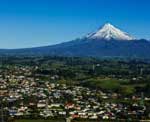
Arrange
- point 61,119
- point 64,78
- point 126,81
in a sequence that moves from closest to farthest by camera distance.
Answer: point 61,119 < point 126,81 < point 64,78

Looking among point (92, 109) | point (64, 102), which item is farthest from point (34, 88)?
point (92, 109)

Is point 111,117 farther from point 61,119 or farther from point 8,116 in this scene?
point 8,116

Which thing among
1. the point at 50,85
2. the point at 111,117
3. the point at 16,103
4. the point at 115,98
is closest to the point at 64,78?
the point at 50,85

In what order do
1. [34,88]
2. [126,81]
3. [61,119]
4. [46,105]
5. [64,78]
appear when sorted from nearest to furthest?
[61,119]
[46,105]
[34,88]
[126,81]
[64,78]

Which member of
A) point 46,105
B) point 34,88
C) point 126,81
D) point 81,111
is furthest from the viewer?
point 126,81

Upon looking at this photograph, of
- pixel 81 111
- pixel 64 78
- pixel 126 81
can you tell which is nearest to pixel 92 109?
pixel 81 111

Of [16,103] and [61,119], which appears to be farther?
[16,103]

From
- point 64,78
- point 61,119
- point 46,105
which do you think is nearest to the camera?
point 61,119

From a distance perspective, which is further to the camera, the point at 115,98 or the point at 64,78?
the point at 64,78

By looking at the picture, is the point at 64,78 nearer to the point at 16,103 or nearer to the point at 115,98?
the point at 115,98
